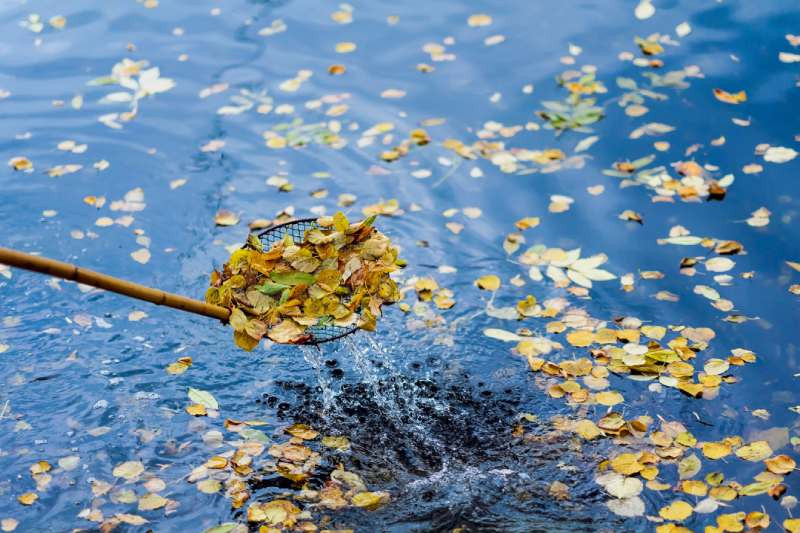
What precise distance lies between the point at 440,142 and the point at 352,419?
2312mm

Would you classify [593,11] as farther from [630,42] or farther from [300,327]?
[300,327]

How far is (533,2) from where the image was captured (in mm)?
6727

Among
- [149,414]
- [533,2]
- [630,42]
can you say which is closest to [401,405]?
[149,414]

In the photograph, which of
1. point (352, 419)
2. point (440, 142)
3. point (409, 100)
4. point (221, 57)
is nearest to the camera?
point (352, 419)

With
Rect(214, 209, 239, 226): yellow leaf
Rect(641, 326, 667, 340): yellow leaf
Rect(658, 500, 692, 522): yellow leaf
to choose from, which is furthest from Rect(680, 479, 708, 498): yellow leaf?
Rect(214, 209, 239, 226): yellow leaf

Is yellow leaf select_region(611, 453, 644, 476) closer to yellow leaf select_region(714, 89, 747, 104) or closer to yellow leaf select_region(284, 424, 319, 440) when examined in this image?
yellow leaf select_region(284, 424, 319, 440)

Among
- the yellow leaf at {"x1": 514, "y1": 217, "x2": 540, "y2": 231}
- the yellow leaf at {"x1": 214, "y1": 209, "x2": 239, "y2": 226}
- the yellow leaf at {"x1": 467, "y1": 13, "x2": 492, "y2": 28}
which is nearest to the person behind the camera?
the yellow leaf at {"x1": 514, "y1": 217, "x2": 540, "y2": 231}

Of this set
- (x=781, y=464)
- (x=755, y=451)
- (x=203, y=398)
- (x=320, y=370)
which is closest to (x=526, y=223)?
(x=320, y=370)

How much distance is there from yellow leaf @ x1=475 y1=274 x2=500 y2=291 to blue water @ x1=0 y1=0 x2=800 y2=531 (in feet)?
0.15

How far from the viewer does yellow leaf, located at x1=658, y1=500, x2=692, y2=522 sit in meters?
3.25

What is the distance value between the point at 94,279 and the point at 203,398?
1.30 m

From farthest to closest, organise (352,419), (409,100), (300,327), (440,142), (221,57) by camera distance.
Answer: (221,57), (409,100), (440,142), (352,419), (300,327)

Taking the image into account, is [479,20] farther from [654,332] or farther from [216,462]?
[216,462]

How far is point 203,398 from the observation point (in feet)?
12.8
